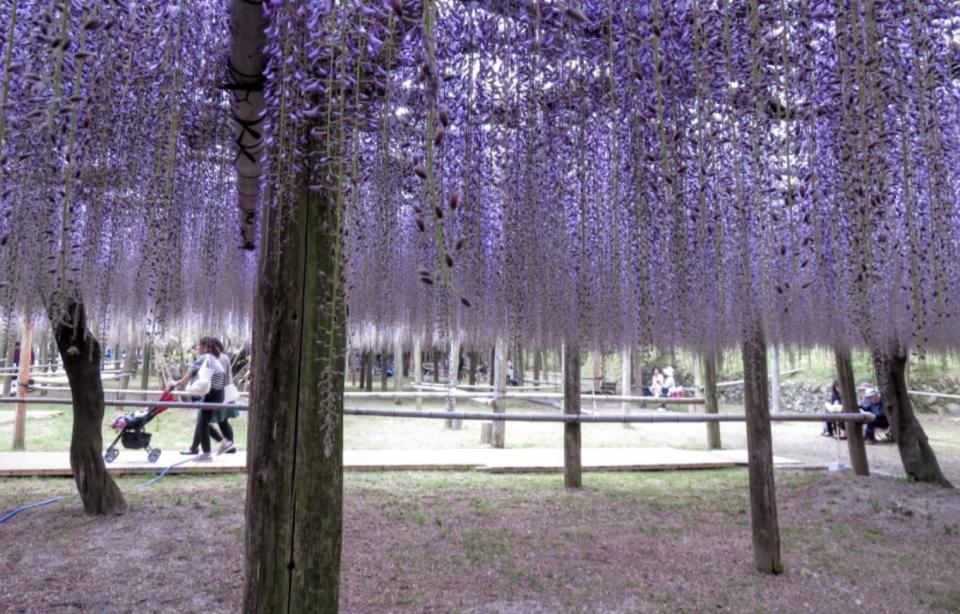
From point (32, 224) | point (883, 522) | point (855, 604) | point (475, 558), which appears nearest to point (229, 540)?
point (475, 558)

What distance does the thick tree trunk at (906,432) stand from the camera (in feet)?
18.6

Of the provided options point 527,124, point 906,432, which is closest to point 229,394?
point 527,124

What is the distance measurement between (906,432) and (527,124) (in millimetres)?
5910

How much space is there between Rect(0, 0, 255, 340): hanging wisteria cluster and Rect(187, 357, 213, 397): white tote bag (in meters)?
1.84

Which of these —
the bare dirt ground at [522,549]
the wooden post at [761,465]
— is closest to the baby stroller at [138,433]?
the bare dirt ground at [522,549]

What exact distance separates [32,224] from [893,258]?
4260mm

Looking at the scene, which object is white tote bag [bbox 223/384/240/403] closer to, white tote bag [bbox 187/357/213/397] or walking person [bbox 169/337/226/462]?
walking person [bbox 169/337/226/462]

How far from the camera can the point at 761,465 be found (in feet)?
11.3

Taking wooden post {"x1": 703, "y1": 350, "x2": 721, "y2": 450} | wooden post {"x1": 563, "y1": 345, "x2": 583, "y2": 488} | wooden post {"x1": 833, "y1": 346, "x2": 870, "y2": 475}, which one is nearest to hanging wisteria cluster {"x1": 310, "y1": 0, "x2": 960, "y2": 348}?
wooden post {"x1": 563, "y1": 345, "x2": 583, "y2": 488}

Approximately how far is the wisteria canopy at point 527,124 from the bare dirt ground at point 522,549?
1627 mm

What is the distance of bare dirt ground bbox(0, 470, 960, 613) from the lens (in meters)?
3.12

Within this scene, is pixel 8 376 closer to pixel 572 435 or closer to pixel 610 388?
pixel 572 435

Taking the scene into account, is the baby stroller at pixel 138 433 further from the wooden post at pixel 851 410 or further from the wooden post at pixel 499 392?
the wooden post at pixel 851 410

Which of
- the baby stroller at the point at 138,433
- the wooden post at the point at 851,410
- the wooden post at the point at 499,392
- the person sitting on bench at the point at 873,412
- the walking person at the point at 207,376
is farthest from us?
the person sitting on bench at the point at 873,412
